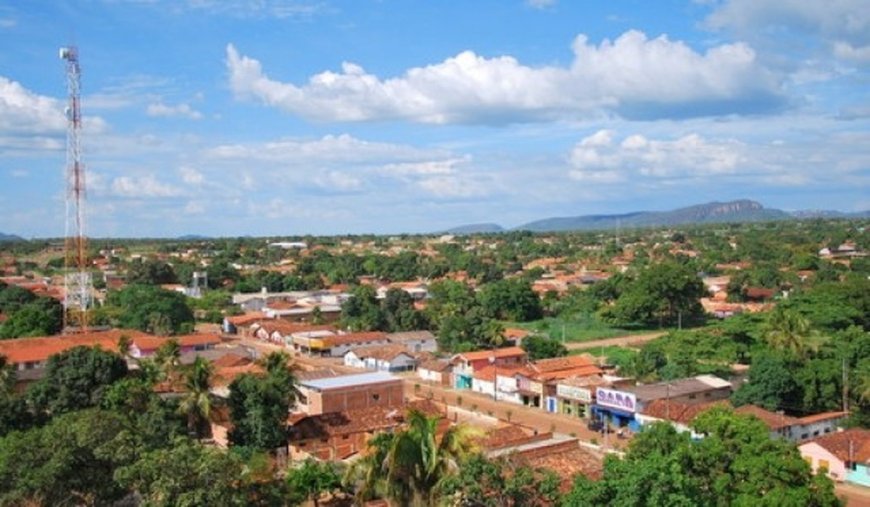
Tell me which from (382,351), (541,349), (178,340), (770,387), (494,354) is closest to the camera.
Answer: (770,387)

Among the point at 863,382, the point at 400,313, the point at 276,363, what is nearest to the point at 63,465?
the point at 276,363

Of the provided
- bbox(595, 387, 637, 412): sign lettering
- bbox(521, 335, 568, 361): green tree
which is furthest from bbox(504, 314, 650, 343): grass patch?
bbox(595, 387, 637, 412): sign lettering

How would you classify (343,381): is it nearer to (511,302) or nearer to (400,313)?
(400,313)

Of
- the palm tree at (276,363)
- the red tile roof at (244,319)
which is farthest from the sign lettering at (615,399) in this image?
the red tile roof at (244,319)

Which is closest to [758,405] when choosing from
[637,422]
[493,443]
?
[637,422]

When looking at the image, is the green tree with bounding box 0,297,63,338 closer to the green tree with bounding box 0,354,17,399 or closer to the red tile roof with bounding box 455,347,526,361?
the green tree with bounding box 0,354,17,399

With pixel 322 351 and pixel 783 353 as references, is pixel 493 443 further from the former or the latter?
pixel 322 351
